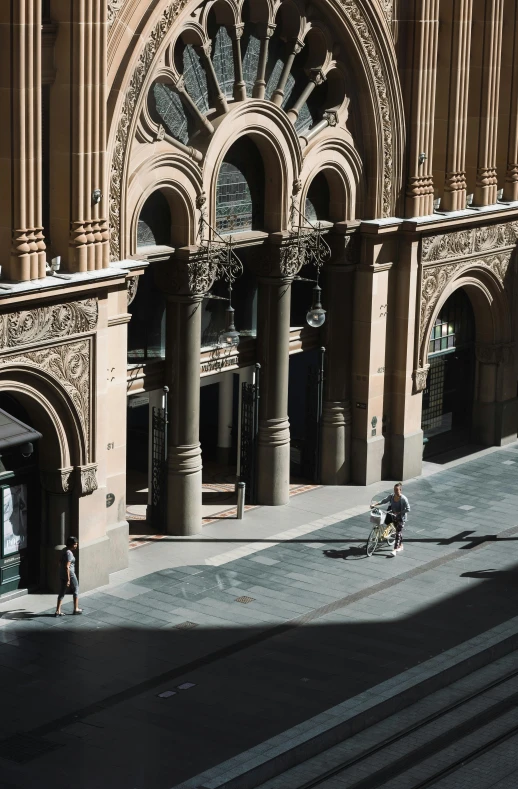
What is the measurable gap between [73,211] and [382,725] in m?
12.4

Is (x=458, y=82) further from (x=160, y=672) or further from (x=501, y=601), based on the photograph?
(x=160, y=672)

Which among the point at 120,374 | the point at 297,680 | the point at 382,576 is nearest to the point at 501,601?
the point at 382,576

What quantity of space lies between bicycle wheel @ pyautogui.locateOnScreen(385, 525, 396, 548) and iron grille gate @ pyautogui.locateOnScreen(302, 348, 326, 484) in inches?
204

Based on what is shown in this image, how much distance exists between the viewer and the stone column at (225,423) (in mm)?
42594

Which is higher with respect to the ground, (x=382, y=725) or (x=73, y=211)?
(x=73, y=211)

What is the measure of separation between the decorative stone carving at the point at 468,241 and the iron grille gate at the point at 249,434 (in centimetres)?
646

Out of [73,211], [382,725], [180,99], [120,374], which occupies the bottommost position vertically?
[382,725]

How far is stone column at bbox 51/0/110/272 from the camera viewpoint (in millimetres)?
31312

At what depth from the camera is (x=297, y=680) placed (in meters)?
29.2

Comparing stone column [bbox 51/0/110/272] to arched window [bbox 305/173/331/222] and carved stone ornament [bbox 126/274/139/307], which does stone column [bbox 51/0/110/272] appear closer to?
carved stone ornament [bbox 126/274/139/307]

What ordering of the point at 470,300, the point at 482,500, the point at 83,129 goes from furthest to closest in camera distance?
the point at 470,300
the point at 482,500
the point at 83,129

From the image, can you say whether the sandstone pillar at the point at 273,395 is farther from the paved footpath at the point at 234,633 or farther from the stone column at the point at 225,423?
the stone column at the point at 225,423

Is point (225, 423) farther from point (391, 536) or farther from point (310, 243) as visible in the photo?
point (391, 536)

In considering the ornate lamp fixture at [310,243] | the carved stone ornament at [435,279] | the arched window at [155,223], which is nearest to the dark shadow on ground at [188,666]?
the arched window at [155,223]
